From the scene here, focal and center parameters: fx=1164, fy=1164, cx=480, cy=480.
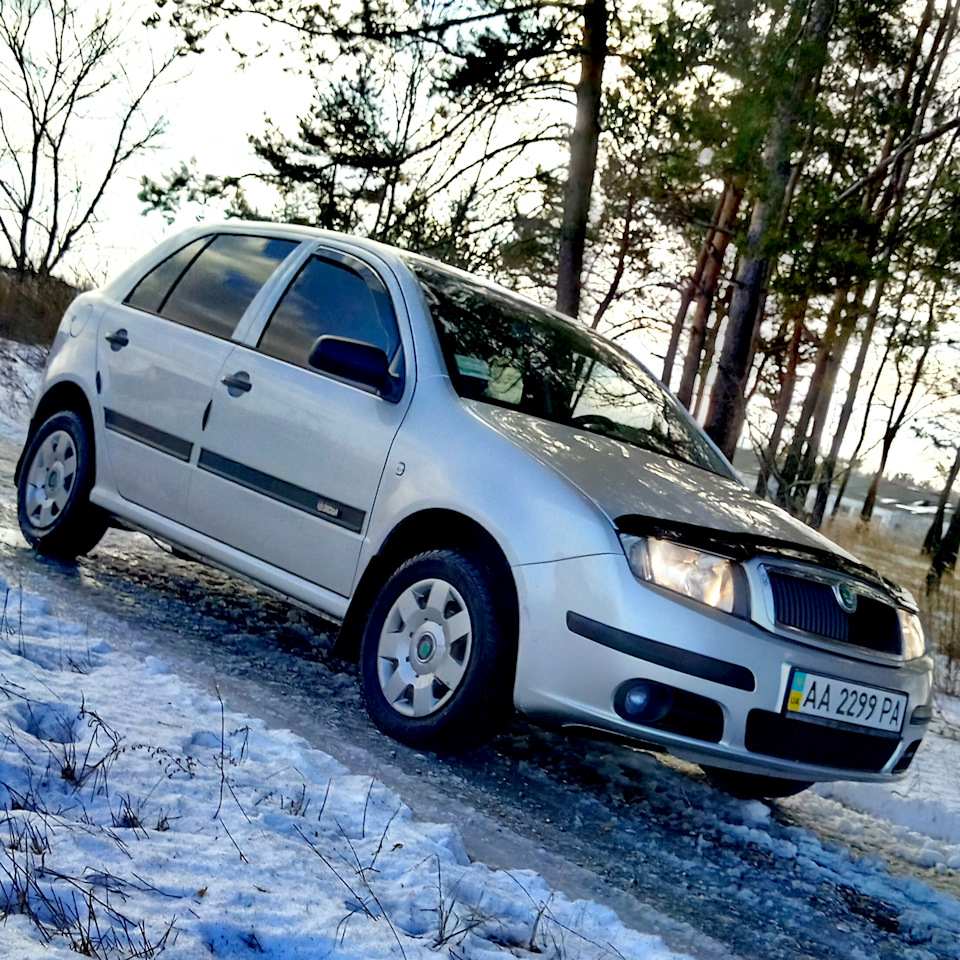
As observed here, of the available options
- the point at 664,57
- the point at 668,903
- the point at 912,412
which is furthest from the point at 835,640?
the point at 912,412

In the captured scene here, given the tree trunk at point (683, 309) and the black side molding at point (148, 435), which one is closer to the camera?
the black side molding at point (148, 435)

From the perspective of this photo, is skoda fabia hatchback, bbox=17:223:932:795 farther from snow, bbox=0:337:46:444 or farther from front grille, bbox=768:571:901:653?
snow, bbox=0:337:46:444

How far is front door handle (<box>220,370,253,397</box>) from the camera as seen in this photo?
4.99 meters

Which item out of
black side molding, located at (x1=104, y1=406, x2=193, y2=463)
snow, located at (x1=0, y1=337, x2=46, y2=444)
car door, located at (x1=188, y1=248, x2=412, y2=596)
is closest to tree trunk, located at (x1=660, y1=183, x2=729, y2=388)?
snow, located at (x1=0, y1=337, x2=46, y2=444)

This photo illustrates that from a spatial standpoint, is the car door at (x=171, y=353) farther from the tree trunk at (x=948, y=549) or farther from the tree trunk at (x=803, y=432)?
the tree trunk at (x=948, y=549)

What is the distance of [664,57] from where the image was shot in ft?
34.2

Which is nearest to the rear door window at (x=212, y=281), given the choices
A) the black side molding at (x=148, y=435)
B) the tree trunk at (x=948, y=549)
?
the black side molding at (x=148, y=435)

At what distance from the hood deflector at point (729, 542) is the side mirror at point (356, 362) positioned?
1.20 m

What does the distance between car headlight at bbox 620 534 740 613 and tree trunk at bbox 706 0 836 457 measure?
744 cm

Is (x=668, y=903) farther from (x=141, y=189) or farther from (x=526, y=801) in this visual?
(x=141, y=189)

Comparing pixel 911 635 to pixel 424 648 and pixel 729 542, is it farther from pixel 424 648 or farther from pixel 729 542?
pixel 424 648

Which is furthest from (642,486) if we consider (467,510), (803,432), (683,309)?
(683,309)

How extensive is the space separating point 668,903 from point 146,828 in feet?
5.11

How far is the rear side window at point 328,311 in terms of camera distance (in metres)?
4.84
